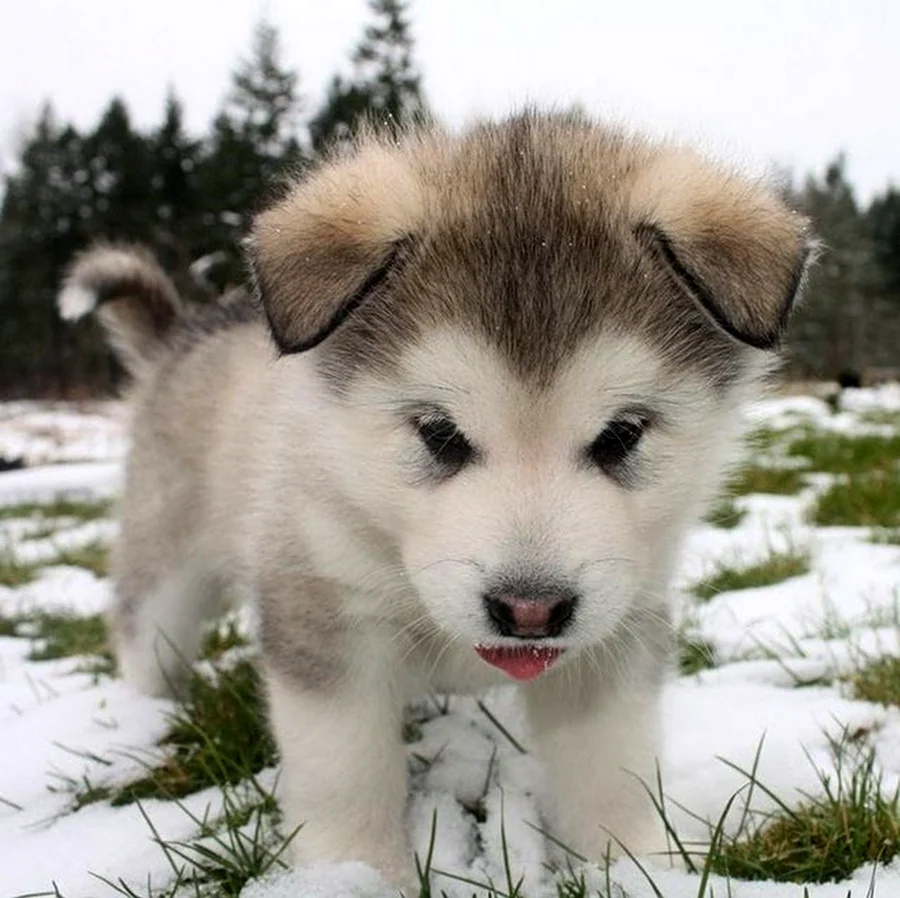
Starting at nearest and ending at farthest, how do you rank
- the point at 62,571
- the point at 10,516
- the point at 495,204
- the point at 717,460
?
the point at 495,204 → the point at 717,460 → the point at 62,571 → the point at 10,516

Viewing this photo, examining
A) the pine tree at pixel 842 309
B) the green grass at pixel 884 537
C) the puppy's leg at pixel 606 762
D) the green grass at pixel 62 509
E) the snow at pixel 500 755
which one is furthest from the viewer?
the pine tree at pixel 842 309

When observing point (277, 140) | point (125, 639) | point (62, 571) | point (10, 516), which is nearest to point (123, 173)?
point (277, 140)

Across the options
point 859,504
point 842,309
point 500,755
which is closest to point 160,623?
point 500,755

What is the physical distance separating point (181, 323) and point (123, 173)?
36.2 metres

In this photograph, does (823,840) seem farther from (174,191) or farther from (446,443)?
(174,191)

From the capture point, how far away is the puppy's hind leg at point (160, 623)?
11.0 ft

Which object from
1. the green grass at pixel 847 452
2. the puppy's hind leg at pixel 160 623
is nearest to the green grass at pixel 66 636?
the puppy's hind leg at pixel 160 623

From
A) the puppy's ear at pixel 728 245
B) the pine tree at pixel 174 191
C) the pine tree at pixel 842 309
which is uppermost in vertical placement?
the pine tree at pixel 174 191

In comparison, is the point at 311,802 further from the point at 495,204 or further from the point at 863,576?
the point at 863,576

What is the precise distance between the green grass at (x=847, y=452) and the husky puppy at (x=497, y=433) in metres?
5.46

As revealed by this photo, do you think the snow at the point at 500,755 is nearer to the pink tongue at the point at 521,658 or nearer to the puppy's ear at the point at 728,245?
the pink tongue at the point at 521,658

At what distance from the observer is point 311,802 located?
218 centimetres

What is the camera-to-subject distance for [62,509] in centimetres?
867

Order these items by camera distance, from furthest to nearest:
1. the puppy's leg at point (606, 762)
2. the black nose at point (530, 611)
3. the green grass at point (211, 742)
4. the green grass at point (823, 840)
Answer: the green grass at point (211, 742), the puppy's leg at point (606, 762), the green grass at point (823, 840), the black nose at point (530, 611)
